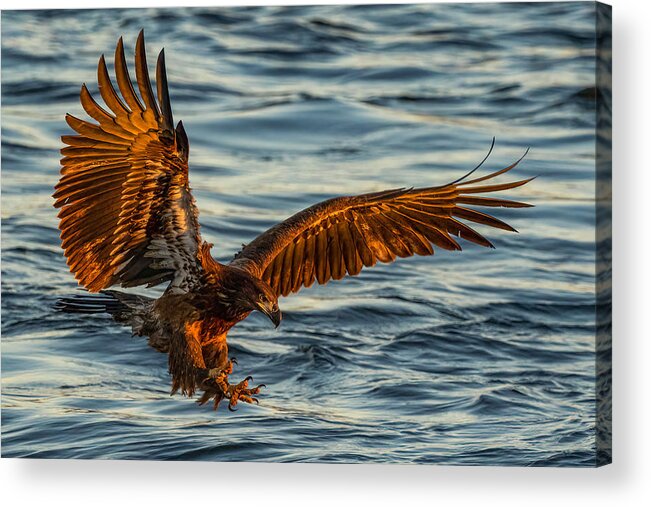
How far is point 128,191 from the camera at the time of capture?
5062 millimetres

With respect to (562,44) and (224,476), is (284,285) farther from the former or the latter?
(562,44)

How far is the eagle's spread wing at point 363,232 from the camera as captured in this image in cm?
542

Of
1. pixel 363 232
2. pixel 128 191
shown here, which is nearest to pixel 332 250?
pixel 363 232

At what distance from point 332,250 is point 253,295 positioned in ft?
1.41

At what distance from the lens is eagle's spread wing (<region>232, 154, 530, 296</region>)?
17.8ft

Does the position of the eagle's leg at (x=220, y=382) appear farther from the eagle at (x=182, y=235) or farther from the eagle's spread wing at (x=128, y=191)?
the eagle's spread wing at (x=128, y=191)

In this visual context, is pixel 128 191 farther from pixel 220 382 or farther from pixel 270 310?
pixel 220 382

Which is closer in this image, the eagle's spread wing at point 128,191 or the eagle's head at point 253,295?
the eagle's spread wing at point 128,191

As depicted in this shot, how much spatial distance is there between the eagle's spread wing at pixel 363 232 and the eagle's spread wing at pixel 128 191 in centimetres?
34

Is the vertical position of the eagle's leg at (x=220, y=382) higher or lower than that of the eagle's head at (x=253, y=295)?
lower

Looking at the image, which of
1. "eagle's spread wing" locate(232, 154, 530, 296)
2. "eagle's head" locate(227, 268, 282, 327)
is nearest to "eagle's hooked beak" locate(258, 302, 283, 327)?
"eagle's head" locate(227, 268, 282, 327)

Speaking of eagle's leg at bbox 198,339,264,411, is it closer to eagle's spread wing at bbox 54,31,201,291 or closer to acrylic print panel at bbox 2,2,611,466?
acrylic print panel at bbox 2,2,611,466

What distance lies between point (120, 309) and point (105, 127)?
837 millimetres

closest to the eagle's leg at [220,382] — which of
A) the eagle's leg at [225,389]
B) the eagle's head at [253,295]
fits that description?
the eagle's leg at [225,389]
